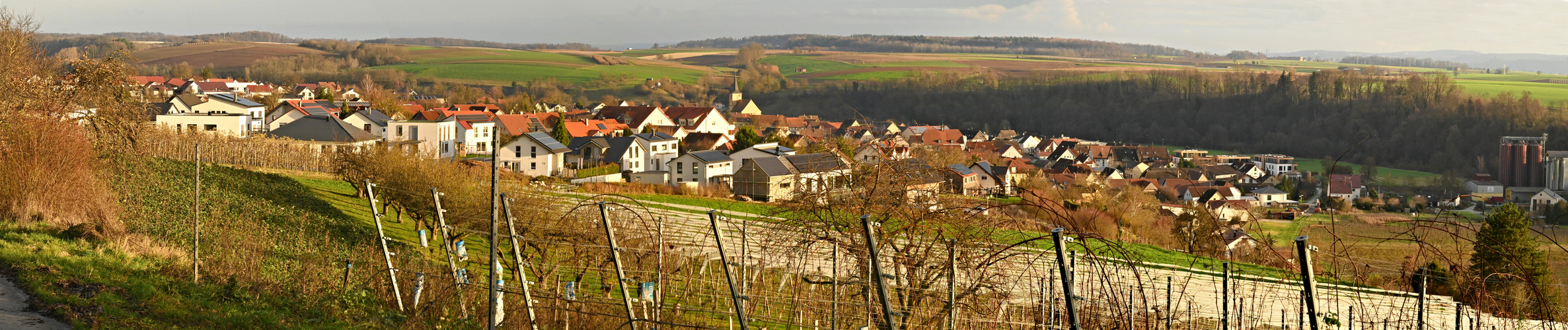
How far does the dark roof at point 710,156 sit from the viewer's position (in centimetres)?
3928

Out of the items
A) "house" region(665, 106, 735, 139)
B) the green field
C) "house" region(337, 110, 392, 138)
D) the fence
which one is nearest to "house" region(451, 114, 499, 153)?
"house" region(337, 110, 392, 138)

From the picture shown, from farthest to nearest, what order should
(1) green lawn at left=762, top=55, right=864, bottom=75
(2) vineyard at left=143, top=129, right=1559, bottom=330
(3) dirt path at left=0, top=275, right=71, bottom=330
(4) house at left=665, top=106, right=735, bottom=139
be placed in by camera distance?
1. (1) green lawn at left=762, top=55, right=864, bottom=75
2. (4) house at left=665, top=106, right=735, bottom=139
3. (3) dirt path at left=0, top=275, right=71, bottom=330
4. (2) vineyard at left=143, top=129, right=1559, bottom=330

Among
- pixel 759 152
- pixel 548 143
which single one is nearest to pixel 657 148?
pixel 548 143

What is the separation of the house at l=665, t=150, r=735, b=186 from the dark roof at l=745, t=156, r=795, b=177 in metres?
3.77

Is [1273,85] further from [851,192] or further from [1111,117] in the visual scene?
[851,192]

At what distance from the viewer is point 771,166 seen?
1347 inches

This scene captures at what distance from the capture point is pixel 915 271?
5.78 meters

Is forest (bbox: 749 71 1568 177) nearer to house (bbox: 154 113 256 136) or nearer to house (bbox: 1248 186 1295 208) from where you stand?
house (bbox: 1248 186 1295 208)

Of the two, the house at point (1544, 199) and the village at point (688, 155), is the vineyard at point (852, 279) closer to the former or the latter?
the village at point (688, 155)

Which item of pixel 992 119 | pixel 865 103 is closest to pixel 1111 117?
pixel 992 119

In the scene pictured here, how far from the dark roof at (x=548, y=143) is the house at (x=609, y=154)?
60 cm

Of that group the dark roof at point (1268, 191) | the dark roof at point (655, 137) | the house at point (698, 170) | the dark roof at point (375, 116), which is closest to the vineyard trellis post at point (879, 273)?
the house at point (698, 170)

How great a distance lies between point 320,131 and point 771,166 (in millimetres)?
18929

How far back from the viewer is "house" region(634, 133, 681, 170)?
147 ft
